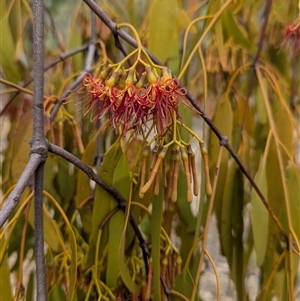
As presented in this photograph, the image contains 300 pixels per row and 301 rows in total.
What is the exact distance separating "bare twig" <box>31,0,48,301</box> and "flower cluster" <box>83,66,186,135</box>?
39 mm

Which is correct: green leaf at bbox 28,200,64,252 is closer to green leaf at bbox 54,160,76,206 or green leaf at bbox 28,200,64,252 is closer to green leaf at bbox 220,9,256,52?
green leaf at bbox 54,160,76,206

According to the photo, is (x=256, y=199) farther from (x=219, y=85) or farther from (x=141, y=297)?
(x=219, y=85)

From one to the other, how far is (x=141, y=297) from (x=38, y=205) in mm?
187

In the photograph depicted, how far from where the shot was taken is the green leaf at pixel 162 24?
0.44m

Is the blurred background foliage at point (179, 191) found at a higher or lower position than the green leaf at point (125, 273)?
higher

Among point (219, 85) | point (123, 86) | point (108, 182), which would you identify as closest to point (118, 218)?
point (108, 182)

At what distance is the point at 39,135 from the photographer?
320 millimetres

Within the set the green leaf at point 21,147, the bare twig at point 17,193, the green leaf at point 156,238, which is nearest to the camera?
the bare twig at point 17,193

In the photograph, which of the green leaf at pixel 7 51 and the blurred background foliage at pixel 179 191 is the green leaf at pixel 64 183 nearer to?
Answer: the blurred background foliage at pixel 179 191

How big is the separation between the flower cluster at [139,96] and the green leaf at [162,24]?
0.12m

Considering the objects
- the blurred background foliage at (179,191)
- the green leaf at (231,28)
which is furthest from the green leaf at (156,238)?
the green leaf at (231,28)

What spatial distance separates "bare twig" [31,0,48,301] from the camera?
1.04ft

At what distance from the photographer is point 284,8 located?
2.24 feet

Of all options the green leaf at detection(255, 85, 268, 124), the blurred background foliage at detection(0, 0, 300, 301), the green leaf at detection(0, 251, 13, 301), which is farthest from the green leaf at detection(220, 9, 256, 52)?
the green leaf at detection(0, 251, 13, 301)
